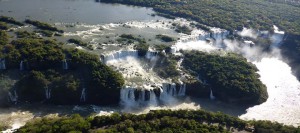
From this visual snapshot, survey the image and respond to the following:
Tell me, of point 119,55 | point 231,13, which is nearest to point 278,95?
point 119,55

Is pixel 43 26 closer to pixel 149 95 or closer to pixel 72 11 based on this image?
pixel 72 11

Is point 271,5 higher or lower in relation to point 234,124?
higher

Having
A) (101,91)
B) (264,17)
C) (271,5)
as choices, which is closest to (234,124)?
(101,91)

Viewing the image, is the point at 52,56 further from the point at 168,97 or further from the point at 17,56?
the point at 168,97

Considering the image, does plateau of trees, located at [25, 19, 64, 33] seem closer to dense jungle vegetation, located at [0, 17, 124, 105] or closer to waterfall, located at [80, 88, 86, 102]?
dense jungle vegetation, located at [0, 17, 124, 105]

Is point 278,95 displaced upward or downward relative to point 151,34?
downward

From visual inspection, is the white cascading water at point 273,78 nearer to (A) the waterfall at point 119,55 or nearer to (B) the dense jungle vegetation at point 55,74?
(A) the waterfall at point 119,55

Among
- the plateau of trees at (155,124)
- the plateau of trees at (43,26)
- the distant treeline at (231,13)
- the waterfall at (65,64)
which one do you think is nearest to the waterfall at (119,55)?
the waterfall at (65,64)
